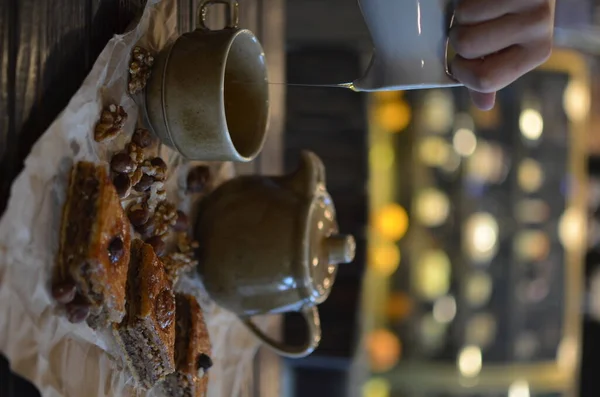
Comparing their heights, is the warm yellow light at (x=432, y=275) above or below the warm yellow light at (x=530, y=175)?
below

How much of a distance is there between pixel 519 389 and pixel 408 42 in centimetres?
307

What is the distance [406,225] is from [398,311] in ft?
1.57

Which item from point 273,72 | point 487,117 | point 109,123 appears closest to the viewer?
point 109,123

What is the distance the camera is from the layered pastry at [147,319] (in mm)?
900

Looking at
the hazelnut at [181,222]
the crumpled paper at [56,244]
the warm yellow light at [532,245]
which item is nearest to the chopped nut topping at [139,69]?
the crumpled paper at [56,244]

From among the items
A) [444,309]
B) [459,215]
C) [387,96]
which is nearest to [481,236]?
[459,215]

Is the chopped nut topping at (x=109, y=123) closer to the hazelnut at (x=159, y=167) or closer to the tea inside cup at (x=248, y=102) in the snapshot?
the hazelnut at (x=159, y=167)

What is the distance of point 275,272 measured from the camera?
107cm

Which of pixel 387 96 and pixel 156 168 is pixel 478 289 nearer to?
pixel 387 96

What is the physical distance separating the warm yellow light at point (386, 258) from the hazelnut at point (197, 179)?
7.69 feet

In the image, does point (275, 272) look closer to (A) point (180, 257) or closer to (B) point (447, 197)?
(A) point (180, 257)

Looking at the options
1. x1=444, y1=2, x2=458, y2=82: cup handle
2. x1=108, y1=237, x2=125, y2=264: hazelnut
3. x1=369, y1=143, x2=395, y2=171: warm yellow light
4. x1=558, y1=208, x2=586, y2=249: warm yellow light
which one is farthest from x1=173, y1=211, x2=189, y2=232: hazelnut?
x1=558, y1=208, x2=586, y2=249: warm yellow light

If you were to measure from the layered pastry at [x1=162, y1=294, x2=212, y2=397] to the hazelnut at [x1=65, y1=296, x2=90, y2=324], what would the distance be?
0.88 ft

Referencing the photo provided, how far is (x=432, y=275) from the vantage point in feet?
11.4
